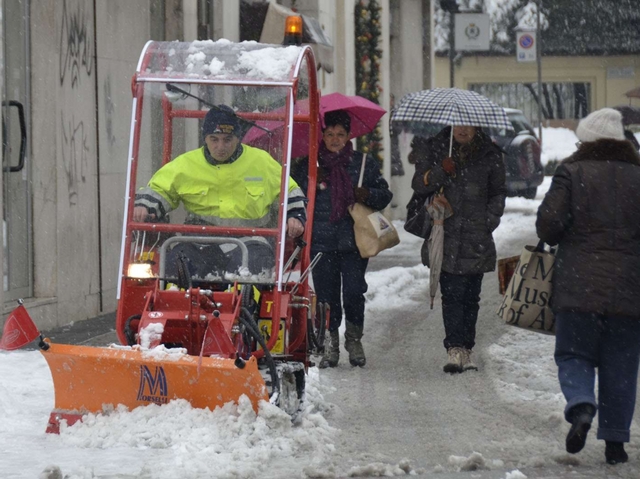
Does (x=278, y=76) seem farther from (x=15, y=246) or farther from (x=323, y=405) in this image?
(x=15, y=246)

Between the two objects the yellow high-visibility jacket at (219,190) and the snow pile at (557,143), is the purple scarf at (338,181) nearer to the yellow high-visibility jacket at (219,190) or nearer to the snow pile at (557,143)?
the yellow high-visibility jacket at (219,190)

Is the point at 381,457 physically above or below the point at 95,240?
below

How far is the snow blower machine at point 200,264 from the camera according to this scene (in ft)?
20.1

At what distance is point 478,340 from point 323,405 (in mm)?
3439

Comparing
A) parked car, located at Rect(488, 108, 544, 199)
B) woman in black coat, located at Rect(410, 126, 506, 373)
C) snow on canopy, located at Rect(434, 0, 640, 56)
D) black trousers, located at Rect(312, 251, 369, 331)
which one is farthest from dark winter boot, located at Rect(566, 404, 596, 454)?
snow on canopy, located at Rect(434, 0, 640, 56)

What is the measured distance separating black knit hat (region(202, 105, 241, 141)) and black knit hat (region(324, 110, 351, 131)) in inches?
79.8

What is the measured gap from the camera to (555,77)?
160 feet

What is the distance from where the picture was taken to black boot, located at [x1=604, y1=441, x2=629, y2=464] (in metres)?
6.00

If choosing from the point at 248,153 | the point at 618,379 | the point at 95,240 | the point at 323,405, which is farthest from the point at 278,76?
the point at 95,240

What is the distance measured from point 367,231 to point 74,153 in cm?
316

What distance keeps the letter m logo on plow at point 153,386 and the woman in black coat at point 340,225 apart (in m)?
2.88

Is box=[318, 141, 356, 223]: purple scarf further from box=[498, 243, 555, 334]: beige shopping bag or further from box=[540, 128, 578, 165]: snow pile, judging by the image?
box=[540, 128, 578, 165]: snow pile

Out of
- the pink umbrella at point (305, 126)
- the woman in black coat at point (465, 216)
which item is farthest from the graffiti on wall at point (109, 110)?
the woman in black coat at point (465, 216)

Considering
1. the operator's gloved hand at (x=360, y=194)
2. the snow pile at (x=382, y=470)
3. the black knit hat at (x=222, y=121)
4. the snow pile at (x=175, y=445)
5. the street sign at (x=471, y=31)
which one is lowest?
the snow pile at (x=382, y=470)
